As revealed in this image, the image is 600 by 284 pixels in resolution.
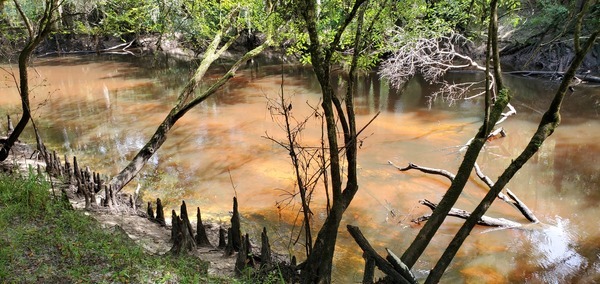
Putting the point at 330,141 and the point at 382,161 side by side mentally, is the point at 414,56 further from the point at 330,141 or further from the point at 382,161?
A: the point at 330,141

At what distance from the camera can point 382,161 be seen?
35.5 ft

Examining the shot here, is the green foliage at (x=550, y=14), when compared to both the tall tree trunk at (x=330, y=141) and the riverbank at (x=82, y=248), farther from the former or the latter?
the riverbank at (x=82, y=248)

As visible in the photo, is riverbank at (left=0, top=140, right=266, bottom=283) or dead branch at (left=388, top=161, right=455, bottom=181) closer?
riverbank at (left=0, top=140, right=266, bottom=283)

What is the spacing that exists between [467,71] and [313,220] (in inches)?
732

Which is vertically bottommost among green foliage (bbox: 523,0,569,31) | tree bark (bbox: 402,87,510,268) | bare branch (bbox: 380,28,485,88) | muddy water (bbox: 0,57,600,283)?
muddy water (bbox: 0,57,600,283)

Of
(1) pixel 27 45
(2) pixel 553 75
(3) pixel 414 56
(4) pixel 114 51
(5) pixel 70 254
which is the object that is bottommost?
(5) pixel 70 254

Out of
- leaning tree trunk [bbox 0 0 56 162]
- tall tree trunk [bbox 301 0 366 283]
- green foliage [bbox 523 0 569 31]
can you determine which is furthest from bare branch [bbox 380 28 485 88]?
green foliage [bbox 523 0 569 31]

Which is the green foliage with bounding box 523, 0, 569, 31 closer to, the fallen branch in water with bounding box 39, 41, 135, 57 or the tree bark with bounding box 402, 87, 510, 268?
the tree bark with bounding box 402, 87, 510, 268

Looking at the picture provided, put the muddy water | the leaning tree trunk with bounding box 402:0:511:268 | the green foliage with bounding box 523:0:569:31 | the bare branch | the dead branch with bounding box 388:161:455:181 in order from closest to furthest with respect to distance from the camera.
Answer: the leaning tree trunk with bounding box 402:0:511:268 → the muddy water → the dead branch with bounding box 388:161:455:181 → the bare branch → the green foliage with bounding box 523:0:569:31

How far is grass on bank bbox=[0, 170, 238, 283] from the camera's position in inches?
159

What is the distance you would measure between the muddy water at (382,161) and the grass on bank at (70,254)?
2.56 metres

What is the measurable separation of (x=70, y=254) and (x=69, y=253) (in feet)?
0.07

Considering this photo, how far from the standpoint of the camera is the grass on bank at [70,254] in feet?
13.3

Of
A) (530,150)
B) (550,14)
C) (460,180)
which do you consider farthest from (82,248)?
(550,14)
